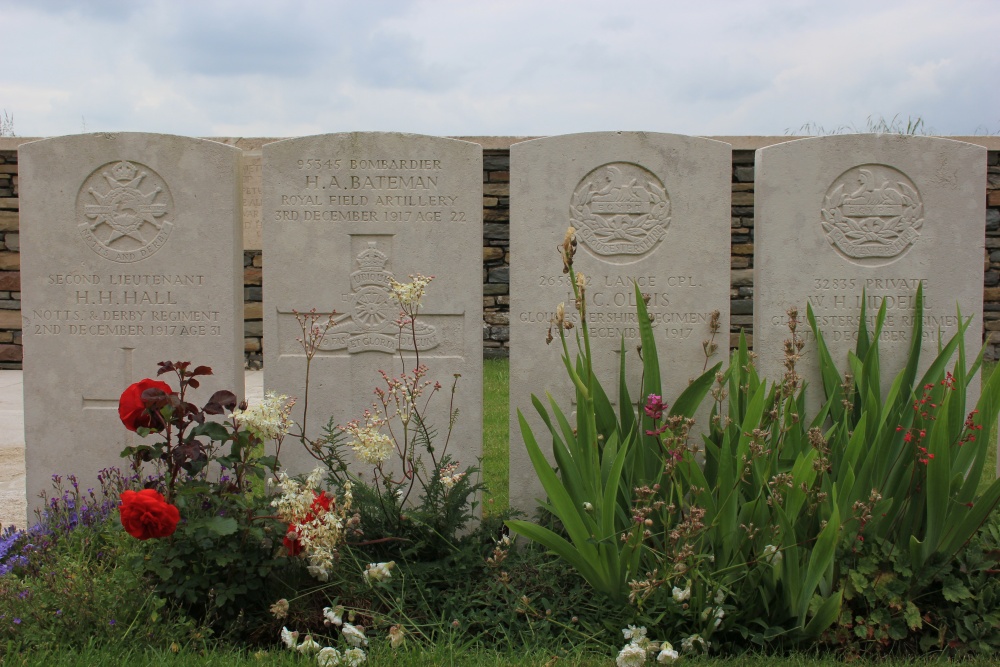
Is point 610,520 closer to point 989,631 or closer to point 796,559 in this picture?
point 796,559

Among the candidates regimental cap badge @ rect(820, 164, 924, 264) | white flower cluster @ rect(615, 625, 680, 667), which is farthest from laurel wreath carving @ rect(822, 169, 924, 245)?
white flower cluster @ rect(615, 625, 680, 667)

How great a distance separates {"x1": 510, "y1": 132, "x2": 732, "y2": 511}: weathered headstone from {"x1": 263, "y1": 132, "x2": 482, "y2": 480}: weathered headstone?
8.7 inches

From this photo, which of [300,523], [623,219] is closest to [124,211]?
[300,523]

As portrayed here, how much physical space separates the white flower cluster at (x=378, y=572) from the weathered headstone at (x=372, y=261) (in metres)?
0.98

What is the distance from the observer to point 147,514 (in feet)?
7.83

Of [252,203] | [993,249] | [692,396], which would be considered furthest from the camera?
[252,203]

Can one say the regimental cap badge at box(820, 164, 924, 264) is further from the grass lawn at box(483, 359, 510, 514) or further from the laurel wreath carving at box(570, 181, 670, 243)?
the grass lawn at box(483, 359, 510, 514)

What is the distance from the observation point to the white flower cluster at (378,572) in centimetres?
258

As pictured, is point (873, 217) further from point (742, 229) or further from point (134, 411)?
point (742, 229)

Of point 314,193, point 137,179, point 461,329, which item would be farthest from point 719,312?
point 137,179

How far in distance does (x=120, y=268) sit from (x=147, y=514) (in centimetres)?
164

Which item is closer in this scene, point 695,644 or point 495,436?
point 695,644

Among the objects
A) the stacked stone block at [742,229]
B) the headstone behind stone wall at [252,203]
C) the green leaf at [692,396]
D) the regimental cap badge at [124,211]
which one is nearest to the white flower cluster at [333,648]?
the green leaf at [692,396]

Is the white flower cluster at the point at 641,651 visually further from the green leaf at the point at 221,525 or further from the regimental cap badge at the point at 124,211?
the regimental cap badge at the point at 124,211
